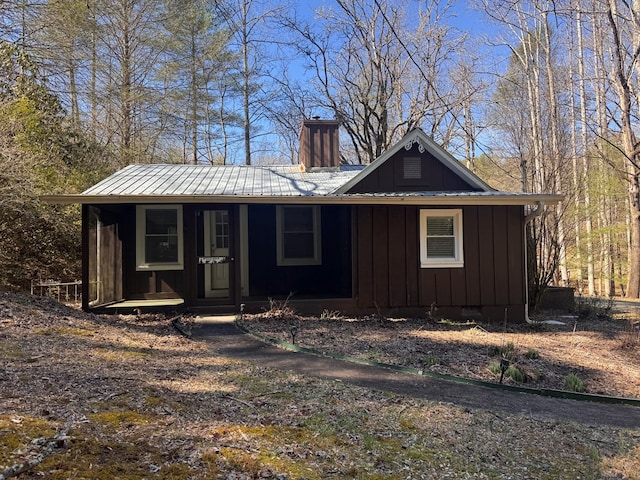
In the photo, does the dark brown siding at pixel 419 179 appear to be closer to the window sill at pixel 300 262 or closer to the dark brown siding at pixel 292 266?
the dark brown siding at pixel 292 266

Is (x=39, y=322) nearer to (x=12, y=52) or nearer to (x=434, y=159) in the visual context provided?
(x=434, y=159)

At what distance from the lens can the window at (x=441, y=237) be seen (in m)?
9.59

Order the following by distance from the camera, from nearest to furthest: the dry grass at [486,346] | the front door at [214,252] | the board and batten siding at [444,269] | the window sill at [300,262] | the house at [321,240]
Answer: the dry grass at [486,346]
the house at [321,240]
the board and batten siding at [444,269]
the front door at [214,252]
the window sill at [300,262]

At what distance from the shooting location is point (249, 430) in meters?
3.10

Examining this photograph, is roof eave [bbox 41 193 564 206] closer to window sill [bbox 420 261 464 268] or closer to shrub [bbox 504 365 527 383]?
window sill [bbox 420 261 464 268]

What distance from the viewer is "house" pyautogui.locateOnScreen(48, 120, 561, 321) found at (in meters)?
9.02

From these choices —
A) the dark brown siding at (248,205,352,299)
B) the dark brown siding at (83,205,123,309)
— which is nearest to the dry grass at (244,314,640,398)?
the dark brown siding at (248,205,352,299)

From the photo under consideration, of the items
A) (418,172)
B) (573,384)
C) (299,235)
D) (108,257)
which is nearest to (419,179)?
(418,172)

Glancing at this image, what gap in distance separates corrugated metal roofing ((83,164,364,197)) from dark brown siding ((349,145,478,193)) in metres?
0.81

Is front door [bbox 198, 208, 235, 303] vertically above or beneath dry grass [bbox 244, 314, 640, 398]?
above

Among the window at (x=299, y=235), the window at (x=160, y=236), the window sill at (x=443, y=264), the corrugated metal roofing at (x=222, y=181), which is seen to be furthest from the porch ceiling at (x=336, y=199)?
the window at (x=299, y=235)

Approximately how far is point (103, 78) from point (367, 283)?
16.1 meters

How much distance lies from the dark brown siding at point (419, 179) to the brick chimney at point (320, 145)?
2541 millimetres

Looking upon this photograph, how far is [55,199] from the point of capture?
8.12 m
